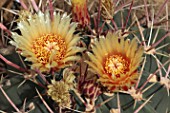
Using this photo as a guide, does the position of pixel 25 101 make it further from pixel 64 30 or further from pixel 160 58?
pixel 160 58

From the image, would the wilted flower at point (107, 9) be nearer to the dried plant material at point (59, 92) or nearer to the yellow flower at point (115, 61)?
the yellow flower at point (115, 61)

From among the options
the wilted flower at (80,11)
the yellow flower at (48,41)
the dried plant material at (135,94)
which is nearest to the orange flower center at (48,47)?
the yellow flower at (48,41)

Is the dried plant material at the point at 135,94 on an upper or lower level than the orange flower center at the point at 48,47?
lower

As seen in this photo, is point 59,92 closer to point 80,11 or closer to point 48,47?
point 48,47

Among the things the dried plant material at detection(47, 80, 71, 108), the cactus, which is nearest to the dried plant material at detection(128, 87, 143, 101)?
the cactus

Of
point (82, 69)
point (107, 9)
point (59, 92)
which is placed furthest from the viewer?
point (107, 9)

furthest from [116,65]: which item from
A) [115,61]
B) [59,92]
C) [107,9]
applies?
[107,9]

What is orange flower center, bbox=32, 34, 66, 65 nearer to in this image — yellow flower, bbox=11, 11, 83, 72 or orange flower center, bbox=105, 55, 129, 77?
yellow flower, bbox=11, 11, 83, 72
